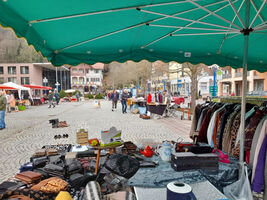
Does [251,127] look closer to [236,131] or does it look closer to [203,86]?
[236,131]

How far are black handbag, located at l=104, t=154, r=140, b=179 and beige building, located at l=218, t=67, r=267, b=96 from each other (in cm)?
2840

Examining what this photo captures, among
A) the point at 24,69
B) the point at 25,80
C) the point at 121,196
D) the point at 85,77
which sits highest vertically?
the point at 24,69

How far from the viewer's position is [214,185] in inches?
100

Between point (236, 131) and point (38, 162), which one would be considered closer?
point (38, 162)

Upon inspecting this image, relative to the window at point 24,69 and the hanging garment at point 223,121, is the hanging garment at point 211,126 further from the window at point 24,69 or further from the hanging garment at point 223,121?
the window at point 24,69

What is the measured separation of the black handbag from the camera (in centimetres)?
242

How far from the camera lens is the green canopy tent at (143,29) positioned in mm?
2500

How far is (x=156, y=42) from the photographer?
14.0 ft

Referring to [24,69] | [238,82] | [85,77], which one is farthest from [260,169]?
[85,77]

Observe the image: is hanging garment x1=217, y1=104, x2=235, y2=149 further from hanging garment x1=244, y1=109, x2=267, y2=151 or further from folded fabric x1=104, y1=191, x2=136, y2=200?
folded fabric x1=104, y1=191, x2=136, y2=200

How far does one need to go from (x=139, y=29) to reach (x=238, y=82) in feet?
149

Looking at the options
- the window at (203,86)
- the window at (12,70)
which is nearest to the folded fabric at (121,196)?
the window at (203,86)

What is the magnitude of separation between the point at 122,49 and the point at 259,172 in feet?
11.2

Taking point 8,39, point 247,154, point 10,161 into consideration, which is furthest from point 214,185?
point 8,39
